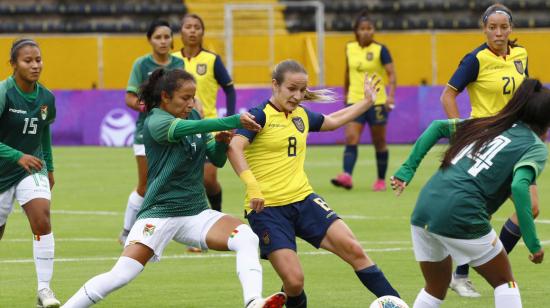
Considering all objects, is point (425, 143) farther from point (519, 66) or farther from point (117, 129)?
point (117, 129)

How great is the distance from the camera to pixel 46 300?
31.7ft

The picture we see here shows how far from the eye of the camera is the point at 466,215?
766cm

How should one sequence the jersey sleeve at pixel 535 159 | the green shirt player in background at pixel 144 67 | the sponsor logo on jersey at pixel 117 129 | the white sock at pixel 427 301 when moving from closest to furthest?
the jersey sleeve at pixel 535 159
the white sock at pixel 427 301
the green shirt player in background at pixel 144 67
the sponsor logo on jersey at pixel 117 129

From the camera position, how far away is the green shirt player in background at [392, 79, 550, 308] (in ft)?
25.1

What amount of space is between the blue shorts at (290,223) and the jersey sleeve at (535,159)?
5.83 feet

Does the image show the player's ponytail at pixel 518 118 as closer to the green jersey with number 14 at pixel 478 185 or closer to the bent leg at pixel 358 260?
the green jersey with number 14 at pixel 478 185

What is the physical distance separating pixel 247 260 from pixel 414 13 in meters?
28.6

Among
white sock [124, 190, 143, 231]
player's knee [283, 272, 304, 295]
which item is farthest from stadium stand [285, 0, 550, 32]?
player's knee [283, 272, 304, 295]

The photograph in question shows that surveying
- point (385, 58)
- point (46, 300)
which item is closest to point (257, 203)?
point (46, 300)

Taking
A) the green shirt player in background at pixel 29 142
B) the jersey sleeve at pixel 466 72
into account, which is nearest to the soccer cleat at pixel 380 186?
the jersey sleeve at pixel 466 72

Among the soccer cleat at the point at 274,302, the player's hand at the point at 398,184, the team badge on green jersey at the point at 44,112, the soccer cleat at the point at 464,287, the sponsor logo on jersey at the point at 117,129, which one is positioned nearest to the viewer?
the soccer cleat at the point at 274,302

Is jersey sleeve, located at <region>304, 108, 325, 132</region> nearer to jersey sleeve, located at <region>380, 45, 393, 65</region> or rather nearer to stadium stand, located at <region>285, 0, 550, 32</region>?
jersey sleeve, located at <region>380, 45, 393, 65</region>

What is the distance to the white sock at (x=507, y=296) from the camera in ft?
25.5

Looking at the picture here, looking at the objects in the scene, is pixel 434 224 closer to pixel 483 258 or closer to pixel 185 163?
pixel 483 258
